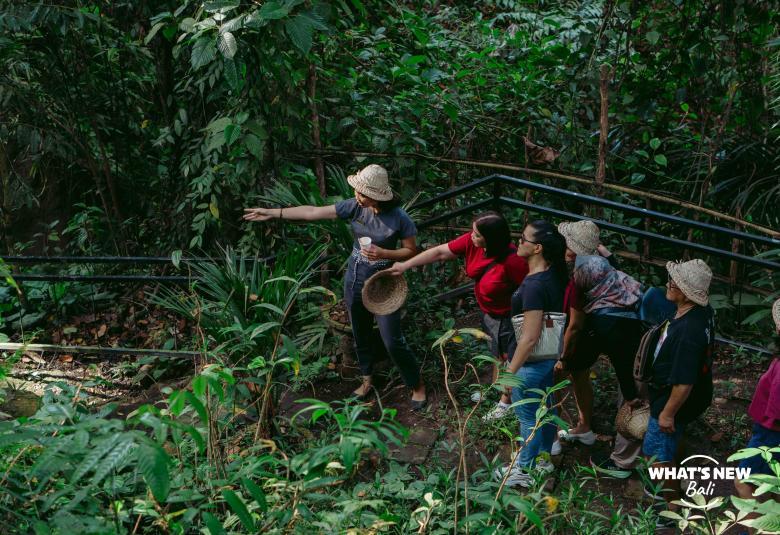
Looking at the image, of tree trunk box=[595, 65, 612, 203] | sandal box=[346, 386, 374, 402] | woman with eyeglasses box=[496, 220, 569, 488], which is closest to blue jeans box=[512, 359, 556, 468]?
woman with eyeglasses box=[496, 220, 569, 488]

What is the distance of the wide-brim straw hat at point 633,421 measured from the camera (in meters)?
4.18

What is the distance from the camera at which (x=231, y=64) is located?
5129mm

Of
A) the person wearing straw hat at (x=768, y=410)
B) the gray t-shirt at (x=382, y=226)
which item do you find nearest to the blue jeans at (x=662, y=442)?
the person wearing straw hat at (x=768, y=410)

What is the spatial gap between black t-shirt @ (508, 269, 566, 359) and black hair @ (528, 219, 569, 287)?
0.17 feet

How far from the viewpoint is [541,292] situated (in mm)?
4098

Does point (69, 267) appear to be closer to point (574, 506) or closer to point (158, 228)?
point (158, 228)

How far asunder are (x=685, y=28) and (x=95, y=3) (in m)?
4.85

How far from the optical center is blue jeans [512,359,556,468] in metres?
4.13

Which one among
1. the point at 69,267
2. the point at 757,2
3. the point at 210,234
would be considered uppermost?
the point at 757,2

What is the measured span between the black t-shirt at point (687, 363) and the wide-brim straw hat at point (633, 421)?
12.9 inches

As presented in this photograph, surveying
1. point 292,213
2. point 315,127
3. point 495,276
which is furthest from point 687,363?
point 315,127

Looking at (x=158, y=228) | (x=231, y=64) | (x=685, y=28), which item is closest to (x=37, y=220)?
(x=158, y=228)

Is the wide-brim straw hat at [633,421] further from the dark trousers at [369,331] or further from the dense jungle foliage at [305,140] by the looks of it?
the dark trousers at [369,331]

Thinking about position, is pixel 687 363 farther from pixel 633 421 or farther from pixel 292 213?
pixel 292 213
